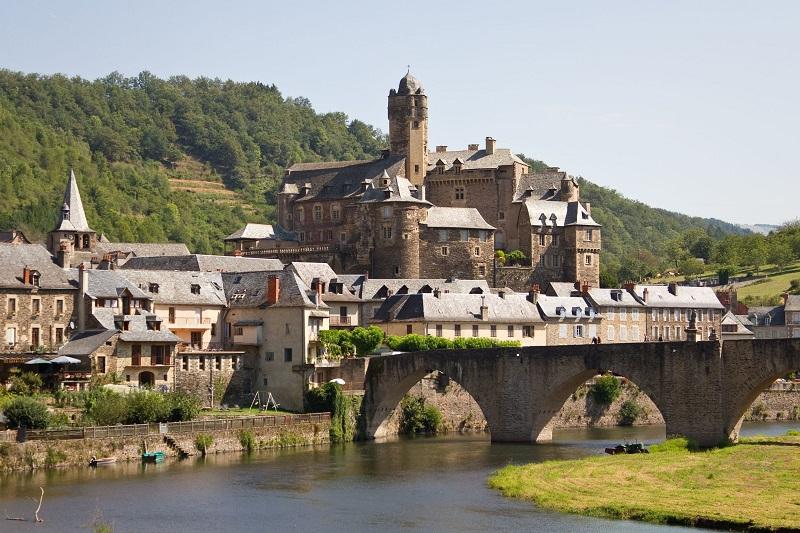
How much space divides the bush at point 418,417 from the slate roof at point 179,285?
13026 mm

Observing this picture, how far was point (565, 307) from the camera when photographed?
11419cm

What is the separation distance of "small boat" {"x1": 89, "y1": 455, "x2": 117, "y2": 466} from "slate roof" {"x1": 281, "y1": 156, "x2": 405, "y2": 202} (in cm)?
5759

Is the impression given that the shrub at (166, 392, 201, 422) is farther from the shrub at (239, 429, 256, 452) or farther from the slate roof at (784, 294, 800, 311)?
the slate roof at (784, 294, 800, 311)

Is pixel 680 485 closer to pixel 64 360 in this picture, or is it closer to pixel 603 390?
pixel 64 360

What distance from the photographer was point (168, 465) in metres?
73.1

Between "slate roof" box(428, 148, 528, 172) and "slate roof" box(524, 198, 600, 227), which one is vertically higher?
"slate roof" box(428, 148, 528, 172)

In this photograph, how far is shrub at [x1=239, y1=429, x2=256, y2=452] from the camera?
79.4 m

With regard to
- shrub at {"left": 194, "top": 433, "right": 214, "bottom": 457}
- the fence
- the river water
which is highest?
the fence

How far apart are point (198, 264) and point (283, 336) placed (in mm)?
18374

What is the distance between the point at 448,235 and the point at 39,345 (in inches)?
1712

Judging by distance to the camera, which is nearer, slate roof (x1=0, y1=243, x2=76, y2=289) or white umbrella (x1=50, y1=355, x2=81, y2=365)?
white umbrella (x1=50, y1=355, x2=81, y2=365)

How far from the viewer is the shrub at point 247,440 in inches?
3127

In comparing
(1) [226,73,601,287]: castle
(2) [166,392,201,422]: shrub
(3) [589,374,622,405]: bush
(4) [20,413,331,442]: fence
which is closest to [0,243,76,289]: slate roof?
(2) [166,392,201,422]: shrub

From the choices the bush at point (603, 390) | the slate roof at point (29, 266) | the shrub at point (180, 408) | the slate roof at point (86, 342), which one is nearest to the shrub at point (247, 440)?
the shrub at point (180, 408)
